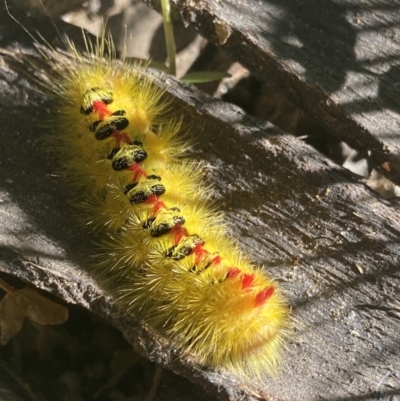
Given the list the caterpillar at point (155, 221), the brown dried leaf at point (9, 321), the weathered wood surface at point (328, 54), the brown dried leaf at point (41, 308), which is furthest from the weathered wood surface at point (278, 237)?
the brown dried leaf at point (9, 321)

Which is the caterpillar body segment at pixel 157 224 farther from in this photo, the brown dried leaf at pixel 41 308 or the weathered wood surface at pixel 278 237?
the brown dried leaf at pixel 41 308

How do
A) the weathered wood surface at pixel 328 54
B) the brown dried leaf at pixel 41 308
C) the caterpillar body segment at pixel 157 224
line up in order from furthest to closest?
the brown dried leaf at pixel 41 308 → the weathered wood surface at pixel 328 54 → the caterpillar body segment at pixel 157 224

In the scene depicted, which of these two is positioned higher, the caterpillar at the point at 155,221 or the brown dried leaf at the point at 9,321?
the caterpillar at the point at 155,221

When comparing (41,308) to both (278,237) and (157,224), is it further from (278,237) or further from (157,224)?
(278,237)

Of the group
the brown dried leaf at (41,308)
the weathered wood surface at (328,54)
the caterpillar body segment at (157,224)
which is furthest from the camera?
the brown dried leaf at (41,308)

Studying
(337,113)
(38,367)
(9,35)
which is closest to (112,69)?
(9,35)

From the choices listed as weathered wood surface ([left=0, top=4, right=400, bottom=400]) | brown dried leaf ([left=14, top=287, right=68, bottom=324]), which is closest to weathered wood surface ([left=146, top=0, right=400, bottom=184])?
weathered wood surface ([left=0, top=4, right=400, bottom=400])

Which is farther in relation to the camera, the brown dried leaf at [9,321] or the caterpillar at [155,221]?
the brown dried leaf at [9,321]
